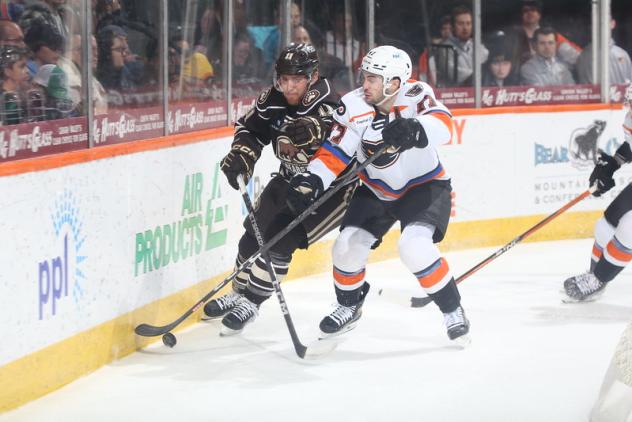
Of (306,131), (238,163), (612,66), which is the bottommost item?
(238,163)

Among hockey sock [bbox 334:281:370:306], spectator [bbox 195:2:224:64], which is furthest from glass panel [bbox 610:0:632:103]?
hockey sock [bbox 334:281:370:306]

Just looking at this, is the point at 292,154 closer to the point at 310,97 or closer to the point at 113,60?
the point at 310,97

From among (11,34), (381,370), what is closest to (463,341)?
(381,370)

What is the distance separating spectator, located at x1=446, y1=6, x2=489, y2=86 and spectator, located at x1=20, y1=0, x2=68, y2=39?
3.48m

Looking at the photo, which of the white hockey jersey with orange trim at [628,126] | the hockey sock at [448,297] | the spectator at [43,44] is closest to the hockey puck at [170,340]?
the hockey sock at [448,297]


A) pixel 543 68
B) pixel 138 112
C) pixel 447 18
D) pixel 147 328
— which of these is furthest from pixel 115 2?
pixel 543 68

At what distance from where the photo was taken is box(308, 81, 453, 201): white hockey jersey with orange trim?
436 centimetres

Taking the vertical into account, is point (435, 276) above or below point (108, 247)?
below

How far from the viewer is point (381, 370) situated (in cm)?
423

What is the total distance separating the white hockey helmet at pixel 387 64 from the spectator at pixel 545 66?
3244mm

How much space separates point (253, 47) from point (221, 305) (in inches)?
67.5

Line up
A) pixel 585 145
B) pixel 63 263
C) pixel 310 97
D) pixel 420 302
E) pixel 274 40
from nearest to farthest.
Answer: pixel 63 263 < pixel 310 97 < pixel 420 302 < pixel 274 40 < pixel 585 145

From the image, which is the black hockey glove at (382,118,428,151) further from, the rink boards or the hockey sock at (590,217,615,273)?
the hockey sock at (590,217,615,273)

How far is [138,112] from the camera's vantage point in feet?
16.0
